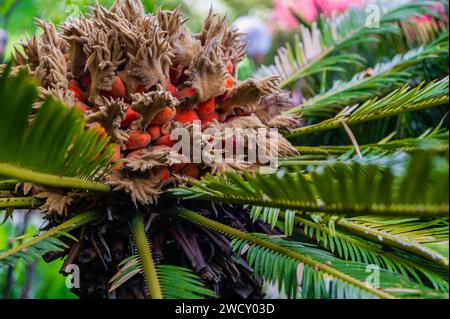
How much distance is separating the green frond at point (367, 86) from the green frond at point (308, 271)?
464 mm

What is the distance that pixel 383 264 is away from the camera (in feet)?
2.71

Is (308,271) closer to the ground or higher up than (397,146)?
closer to the ground

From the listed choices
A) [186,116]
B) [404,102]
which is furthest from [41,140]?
[404,102]

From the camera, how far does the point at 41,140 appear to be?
60cm

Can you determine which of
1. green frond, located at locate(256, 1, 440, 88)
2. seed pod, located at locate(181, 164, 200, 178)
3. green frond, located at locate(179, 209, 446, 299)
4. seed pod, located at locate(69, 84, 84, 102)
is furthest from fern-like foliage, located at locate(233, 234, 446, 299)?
green frond, located at locate(256, 1, 440, 88)

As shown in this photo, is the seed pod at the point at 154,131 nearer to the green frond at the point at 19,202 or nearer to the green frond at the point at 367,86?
the green frond at the point at 19,202

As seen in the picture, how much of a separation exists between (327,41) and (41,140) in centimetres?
96

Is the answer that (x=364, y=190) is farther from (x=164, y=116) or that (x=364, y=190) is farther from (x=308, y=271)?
(x=164, y=116)

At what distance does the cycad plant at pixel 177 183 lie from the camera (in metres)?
0.67

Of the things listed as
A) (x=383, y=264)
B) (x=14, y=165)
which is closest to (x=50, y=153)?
(x=14, y=165)

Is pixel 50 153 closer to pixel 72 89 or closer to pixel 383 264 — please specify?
pixel 72 89

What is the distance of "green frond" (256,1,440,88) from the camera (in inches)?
53.5

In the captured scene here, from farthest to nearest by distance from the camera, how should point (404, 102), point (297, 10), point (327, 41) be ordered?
point (297, 10) → point (327, 41) → point (404, 102)

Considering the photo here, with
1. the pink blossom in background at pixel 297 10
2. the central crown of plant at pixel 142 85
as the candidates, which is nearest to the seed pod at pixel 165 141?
the central crown of plant at pixel 142 85
